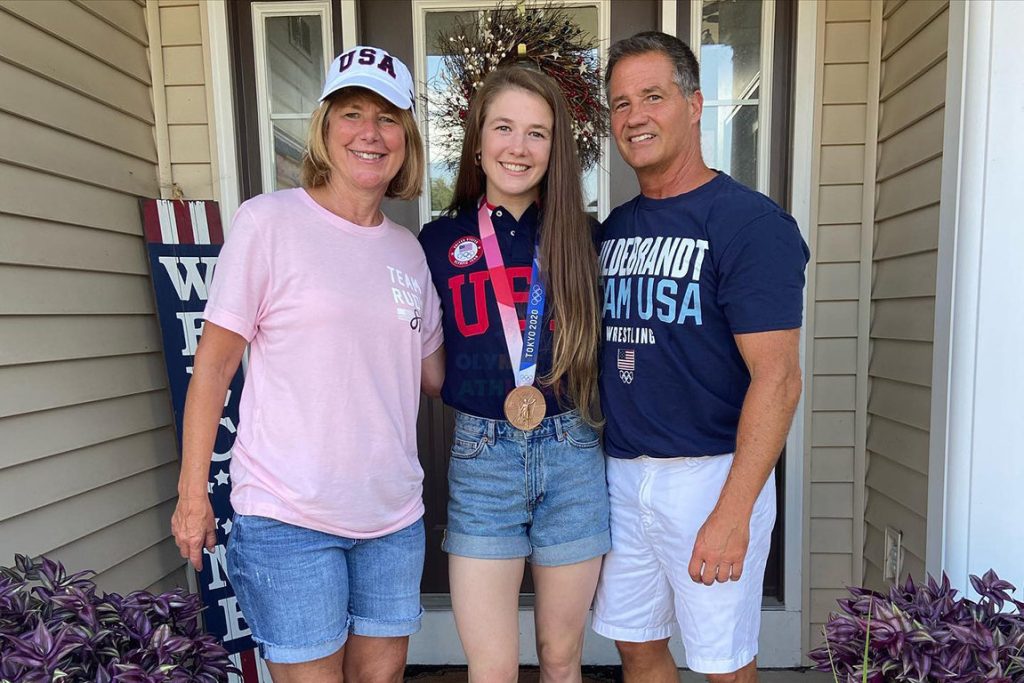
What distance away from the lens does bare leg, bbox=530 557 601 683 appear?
1.53 meters

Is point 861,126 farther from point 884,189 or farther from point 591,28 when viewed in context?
point 591,28

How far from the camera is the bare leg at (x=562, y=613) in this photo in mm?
1531

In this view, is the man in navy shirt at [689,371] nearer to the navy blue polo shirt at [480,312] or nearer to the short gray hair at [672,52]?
the short gray hair at [672,52]

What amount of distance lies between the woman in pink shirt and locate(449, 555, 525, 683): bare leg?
165 millimetres

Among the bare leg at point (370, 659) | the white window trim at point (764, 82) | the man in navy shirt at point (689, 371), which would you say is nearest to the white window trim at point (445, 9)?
the white window trim at point (764, 82)

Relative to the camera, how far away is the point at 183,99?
2373 millimetres

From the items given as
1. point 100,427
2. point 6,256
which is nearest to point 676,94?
point 6,256

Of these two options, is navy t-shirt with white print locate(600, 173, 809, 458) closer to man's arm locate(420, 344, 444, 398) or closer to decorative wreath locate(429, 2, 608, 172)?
man's arm locate(420, 344, 444, 398)

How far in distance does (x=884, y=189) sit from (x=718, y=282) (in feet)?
4.17

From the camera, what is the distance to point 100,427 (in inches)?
76.4

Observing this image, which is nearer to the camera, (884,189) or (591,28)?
(884,189)

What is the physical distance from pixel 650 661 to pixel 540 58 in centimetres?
172

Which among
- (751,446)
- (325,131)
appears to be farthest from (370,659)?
(325,131)

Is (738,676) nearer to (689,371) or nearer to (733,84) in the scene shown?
(689,371)
